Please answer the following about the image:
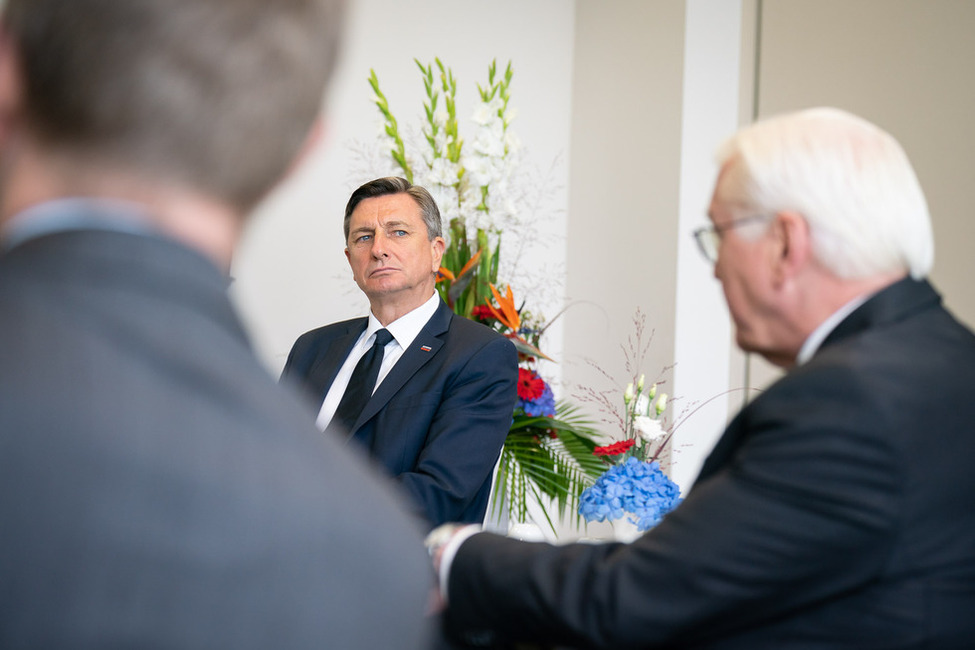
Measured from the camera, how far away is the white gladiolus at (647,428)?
89.7 inches

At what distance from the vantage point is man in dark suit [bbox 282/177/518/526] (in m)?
2.55

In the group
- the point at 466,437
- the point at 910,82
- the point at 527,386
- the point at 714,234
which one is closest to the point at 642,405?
the point at 466,437

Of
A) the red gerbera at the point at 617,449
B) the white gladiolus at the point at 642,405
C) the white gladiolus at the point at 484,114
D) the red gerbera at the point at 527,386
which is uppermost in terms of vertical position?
the white gladiolus at the point at 484,114

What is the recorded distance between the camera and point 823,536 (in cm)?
106

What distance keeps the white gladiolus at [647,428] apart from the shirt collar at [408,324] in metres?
0.82

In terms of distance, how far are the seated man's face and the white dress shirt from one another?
→ 61mm

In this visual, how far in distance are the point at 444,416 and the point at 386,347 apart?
40cm

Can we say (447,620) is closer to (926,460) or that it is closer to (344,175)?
(926,460)

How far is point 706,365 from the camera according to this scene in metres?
4.00

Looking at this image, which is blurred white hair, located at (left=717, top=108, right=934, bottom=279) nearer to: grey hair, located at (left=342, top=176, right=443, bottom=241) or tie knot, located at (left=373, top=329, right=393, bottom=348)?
tie knot, located at (left=373, top=329, right=393, bottom=348)

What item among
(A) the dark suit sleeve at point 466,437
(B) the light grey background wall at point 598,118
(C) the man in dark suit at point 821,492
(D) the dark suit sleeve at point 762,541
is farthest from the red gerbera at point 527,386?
(D) the dark suit sleeve at point 762,541

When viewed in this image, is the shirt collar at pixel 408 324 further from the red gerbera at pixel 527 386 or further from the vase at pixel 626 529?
the vase at pixel 626 529

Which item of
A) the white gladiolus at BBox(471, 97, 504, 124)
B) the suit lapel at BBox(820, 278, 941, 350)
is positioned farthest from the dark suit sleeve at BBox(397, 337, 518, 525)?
the suit lapel at BBox(820, 278, 941, 350)

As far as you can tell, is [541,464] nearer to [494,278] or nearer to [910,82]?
[494,278]
